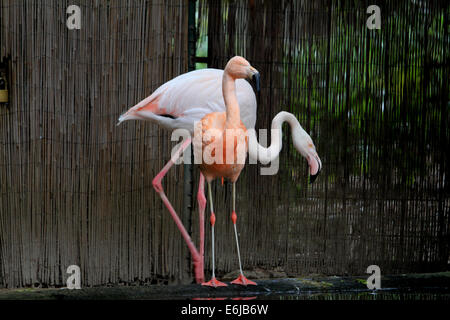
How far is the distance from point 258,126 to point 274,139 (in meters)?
0.27

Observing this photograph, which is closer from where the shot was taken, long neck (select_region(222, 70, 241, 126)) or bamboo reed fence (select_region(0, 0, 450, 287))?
long neck (select_region(222, 70, 241, 126))

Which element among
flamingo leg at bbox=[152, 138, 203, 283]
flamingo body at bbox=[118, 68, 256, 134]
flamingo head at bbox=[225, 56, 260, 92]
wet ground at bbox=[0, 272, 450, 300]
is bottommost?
wet ground at bbox=[0, 272, 450, 300]

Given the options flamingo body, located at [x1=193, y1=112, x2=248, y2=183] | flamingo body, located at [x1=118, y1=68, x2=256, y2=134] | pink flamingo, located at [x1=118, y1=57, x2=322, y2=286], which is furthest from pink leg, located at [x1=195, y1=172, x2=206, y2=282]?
flamingo body, located at [x1=118, y1=68, x2=256, y2=134]

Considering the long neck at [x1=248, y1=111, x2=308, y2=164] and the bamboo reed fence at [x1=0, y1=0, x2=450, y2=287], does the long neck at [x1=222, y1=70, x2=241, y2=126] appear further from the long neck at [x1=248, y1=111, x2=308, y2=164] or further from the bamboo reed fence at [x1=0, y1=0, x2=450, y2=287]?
the bamboo reed fence at [x1=0, y1=0, x2=450, y2=287]

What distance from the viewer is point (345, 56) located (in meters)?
3.98

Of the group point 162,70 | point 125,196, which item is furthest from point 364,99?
point 125,196

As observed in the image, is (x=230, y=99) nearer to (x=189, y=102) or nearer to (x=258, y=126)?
(x=189, y=102)

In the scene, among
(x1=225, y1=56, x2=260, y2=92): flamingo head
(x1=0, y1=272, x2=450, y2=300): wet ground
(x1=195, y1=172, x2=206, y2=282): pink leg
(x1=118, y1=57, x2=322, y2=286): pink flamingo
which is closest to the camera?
(x1=0, y1=272, x2=450, y2=300): wet ground

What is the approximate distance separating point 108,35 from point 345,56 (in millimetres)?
1668

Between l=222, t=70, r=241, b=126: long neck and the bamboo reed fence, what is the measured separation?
0.47 metres

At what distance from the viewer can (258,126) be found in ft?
12.7

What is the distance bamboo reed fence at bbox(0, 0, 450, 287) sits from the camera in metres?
3.74

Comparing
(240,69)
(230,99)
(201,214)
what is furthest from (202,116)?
(201,214)

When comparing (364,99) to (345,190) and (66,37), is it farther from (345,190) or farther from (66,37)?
(66,37)
